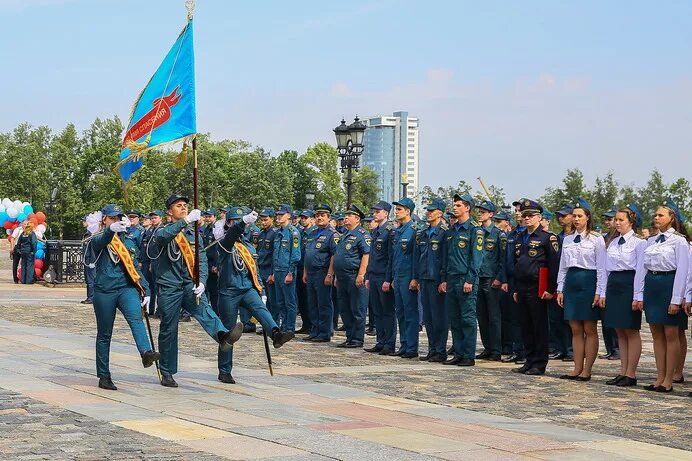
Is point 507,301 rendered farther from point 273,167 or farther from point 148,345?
point 273,167

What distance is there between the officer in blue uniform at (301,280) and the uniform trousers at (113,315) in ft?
22.5

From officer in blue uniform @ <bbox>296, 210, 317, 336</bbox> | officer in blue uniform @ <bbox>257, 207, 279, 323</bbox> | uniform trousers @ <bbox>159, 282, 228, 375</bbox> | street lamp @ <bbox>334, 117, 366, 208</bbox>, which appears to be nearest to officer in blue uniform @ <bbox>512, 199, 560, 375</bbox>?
uniform trousers @ <bbox>159, 282, 228, 375</bbox>

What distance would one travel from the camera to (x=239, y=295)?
1196cm

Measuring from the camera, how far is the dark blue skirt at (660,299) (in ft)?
38.9

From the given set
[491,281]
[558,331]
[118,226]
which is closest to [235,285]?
[118,226]

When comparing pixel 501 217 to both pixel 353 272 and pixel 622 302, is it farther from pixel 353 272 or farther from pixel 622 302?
pixel 622 302

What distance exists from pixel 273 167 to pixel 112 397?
80.2 m

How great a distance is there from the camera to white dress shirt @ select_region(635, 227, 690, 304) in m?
11.6

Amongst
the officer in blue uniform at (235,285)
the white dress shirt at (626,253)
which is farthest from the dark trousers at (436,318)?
the officer in blue uniform at (235,285)

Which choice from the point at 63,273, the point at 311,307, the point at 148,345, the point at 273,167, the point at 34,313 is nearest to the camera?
the point at 148,345

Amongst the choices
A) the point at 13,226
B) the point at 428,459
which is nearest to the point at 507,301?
the point at 428,459

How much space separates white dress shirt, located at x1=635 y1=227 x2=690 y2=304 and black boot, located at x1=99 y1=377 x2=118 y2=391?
18.8 ft

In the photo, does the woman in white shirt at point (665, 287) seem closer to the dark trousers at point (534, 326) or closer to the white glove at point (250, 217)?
the dark trousers at point (534, 326)

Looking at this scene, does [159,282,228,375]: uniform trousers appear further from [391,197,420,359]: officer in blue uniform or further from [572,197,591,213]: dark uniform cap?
[572,197,591,213]: dark uniform cap
